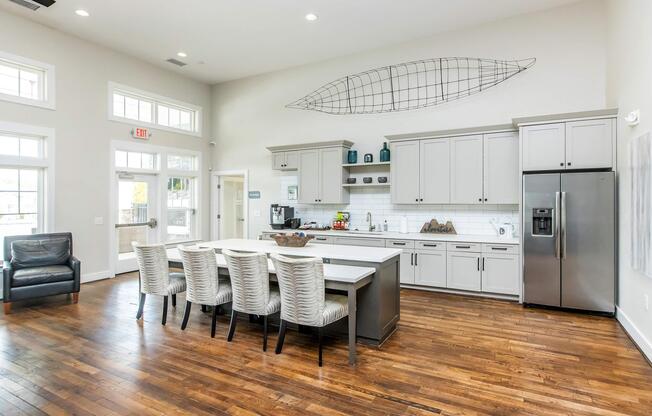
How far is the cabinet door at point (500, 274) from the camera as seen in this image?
4.98 metres

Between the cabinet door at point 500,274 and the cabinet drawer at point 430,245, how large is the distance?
1.94 ft

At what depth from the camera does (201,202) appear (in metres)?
8.30

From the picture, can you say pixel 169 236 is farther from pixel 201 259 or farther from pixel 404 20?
pixel 404 20

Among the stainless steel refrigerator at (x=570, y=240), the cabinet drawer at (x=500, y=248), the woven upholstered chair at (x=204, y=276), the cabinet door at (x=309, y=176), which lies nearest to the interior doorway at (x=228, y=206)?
the cabinet door at (x=309, y=176)

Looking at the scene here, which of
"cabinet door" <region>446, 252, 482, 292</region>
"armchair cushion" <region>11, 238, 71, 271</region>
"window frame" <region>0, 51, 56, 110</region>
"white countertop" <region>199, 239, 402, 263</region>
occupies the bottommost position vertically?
"cabinet door" <region>446, 252, 482, 292</region>

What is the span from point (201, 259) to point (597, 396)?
134 inches

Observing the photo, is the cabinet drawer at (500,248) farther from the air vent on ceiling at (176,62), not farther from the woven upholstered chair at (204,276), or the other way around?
the air vent on ceiling at (176,62)

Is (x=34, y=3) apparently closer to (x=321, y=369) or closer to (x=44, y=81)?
(x=44, y=81)

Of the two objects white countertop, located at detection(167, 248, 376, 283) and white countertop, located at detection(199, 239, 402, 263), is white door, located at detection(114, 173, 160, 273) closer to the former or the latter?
white countertop, located at detection(199, 239, 402, 263)

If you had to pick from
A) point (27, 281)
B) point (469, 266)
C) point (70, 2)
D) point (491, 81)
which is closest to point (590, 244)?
point (469, 266)

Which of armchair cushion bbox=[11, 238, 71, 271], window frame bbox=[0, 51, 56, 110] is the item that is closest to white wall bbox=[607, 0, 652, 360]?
armchair cushion bbox=[11, 238, 71, 271]

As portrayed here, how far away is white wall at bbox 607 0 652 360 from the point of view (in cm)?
335

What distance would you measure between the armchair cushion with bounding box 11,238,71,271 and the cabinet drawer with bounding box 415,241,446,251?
5.14 m

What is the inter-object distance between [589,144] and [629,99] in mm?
720
